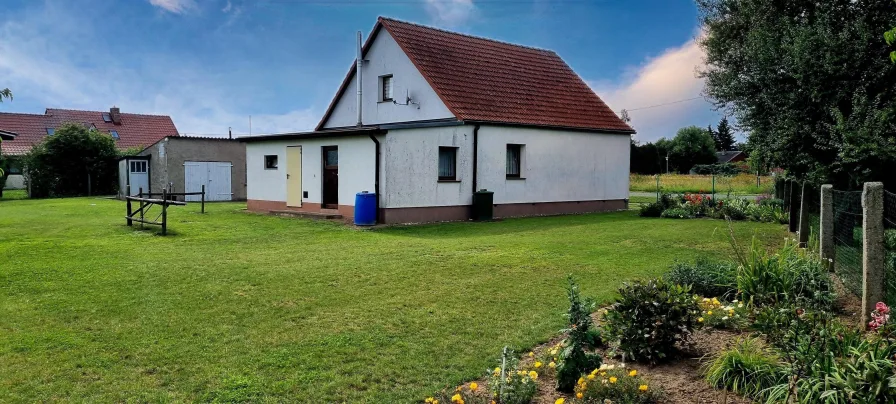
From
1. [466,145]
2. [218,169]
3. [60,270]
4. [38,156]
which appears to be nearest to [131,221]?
[60,270]

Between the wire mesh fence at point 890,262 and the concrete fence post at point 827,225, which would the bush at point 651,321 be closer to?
the wire mesh fence at point 890,262

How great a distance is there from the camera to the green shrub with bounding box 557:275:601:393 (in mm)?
4012

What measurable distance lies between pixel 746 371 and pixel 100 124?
54.8 metres

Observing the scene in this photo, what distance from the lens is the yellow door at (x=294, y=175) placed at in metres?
18.7

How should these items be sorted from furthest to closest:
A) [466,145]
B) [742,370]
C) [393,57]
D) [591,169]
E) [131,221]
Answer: [591,169] → [393,57] → [466,145] → [131,221] → [742,370]

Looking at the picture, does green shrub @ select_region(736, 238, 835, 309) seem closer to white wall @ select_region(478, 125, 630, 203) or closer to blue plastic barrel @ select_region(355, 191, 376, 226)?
blue plastic barrel @ select_region(355, 191, 376, 226)

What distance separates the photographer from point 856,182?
10219 mm

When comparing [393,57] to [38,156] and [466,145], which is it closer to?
[466,145]

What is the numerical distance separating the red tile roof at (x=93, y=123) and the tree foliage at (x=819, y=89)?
43567 millimetres

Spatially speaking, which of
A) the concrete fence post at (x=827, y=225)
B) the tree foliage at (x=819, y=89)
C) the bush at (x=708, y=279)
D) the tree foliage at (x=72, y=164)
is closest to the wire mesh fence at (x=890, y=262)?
the bush at (x=708, y=279)

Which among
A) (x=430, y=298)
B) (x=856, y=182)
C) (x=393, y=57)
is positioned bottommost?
(x=430, y=298)

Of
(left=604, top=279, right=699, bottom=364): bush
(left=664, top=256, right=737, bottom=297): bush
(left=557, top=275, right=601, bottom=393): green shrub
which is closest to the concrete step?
(left=664, top=256, right=737, bottom=297): bush

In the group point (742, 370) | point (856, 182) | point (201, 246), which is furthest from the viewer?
point (201, 246)

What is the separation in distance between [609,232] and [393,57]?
997 cm
